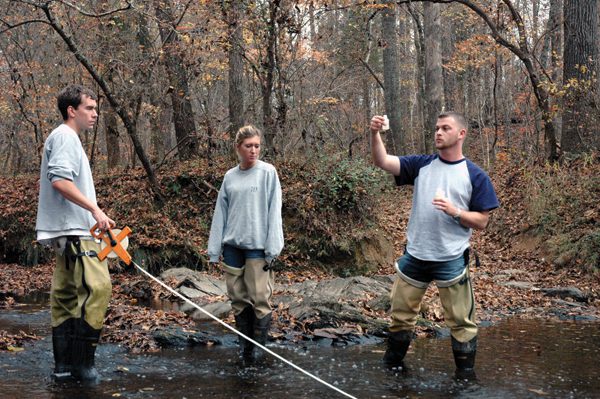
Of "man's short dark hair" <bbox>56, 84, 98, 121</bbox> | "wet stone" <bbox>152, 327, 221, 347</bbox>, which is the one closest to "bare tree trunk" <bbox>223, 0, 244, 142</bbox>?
"wet stone" <bbox>152, 327, 221, 347</bbox>

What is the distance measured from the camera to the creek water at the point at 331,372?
512 centimetres

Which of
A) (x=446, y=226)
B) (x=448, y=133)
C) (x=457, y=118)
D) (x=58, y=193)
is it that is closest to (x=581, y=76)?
(x=457, y=118)

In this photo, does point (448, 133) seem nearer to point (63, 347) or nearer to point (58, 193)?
point (58, 193)

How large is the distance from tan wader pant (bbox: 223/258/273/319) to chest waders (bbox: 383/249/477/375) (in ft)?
4.04

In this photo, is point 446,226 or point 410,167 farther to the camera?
point 410,167

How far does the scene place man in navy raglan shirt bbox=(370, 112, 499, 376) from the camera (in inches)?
215

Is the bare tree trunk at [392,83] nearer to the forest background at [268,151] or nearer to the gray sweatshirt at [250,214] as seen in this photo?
the forest background at [268,151]

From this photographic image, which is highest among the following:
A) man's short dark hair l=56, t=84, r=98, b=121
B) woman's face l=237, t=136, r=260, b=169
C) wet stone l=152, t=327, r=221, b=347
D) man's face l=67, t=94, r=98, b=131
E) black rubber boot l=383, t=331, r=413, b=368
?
man's short dark hair l=56, t=84, r=98, b=121

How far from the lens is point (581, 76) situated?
1500cm

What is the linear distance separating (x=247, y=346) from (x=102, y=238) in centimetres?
186

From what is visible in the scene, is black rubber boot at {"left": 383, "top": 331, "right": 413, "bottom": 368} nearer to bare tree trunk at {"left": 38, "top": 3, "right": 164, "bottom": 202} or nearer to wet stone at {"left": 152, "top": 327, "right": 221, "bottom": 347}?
wet stone at {"left": 152, "top": 327, "right": 221, "bottom": 347}

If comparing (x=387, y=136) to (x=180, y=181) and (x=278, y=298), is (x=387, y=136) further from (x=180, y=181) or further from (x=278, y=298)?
(x=278, y=298)

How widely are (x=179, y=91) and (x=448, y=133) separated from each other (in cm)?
1097

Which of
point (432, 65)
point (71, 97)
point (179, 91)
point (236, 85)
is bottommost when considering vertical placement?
point (71, 97)
